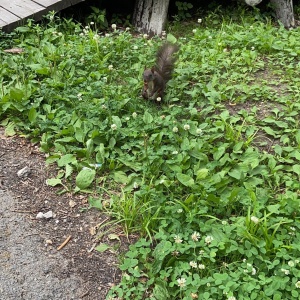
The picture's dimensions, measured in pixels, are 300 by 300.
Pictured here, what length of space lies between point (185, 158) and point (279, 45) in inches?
98.4

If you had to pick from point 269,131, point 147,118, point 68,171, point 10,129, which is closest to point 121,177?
point 68,171

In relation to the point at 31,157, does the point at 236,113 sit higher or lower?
higher

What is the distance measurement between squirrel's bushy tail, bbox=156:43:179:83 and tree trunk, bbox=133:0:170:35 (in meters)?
1.70

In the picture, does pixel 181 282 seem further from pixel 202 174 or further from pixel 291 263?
pixel 202 174

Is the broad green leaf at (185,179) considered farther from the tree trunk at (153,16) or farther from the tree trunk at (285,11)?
the tree trunk at (285,11)

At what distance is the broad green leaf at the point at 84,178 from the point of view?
352cm

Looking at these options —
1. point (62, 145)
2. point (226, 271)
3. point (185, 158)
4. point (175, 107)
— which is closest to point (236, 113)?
point (175, 107)

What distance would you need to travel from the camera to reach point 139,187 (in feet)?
11.4

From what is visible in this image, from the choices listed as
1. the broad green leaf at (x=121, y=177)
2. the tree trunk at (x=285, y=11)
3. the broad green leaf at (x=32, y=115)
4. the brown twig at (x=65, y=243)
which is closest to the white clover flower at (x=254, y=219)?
the broad green leaf at (x=121, y=177)

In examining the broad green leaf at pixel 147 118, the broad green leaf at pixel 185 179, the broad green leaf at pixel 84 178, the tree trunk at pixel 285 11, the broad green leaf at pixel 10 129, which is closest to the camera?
the broad green leaf at pixel 185 179

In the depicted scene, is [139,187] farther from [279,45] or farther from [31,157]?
[279,45]

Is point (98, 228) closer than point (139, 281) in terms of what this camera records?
No

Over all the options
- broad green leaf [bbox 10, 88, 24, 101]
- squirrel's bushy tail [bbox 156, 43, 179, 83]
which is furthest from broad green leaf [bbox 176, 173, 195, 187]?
broad green leaf [bbox 10, 88, 24, 101]

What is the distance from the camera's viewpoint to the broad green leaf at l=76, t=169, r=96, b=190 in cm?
352
